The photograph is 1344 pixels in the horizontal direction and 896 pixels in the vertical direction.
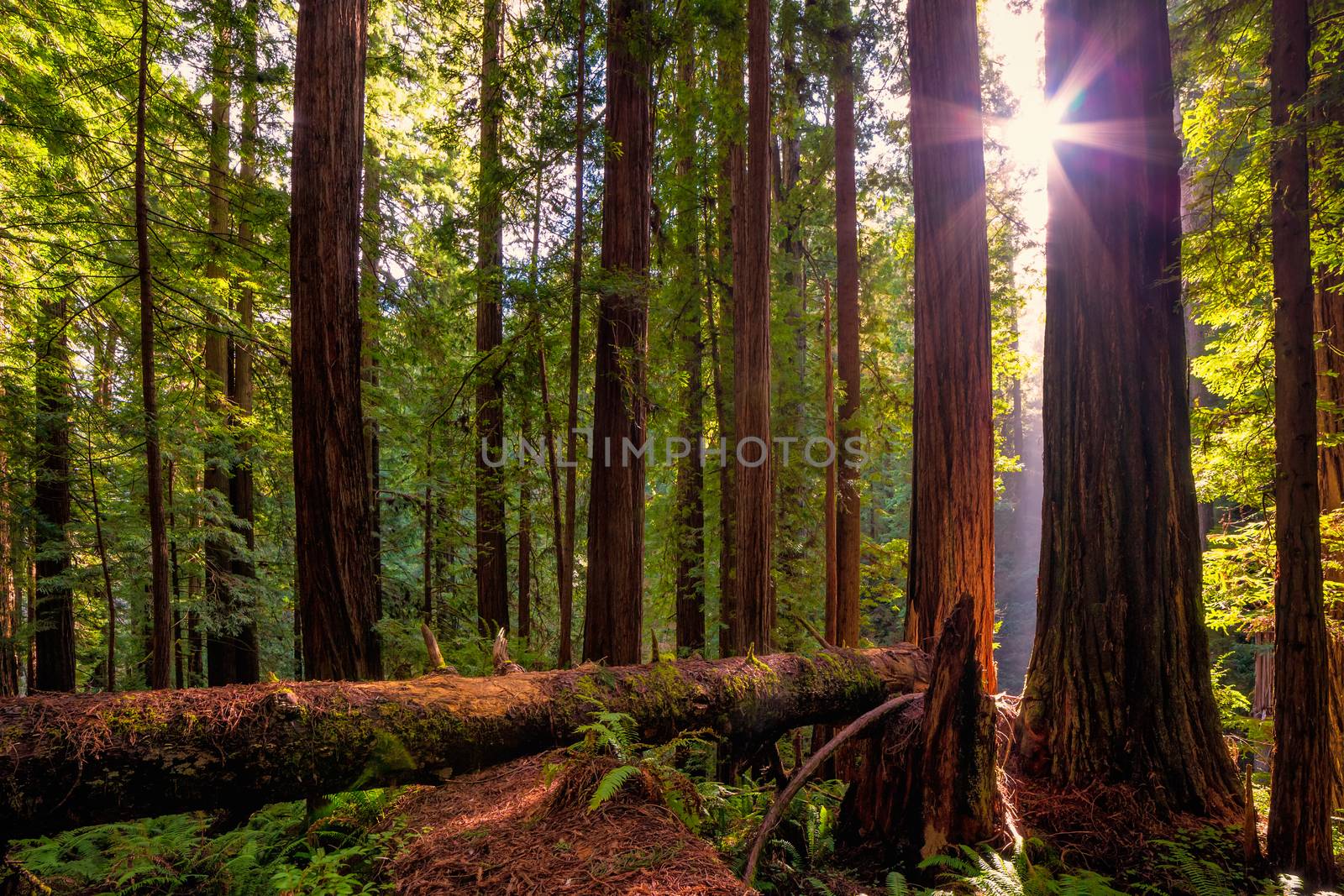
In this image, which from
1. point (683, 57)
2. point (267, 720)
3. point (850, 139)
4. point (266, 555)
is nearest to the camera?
point (267, 720)

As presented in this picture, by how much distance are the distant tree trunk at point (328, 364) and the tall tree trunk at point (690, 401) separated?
5.70 metres

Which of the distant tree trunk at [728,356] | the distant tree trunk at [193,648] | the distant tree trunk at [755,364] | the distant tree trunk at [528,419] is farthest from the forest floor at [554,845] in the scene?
the distant tree trunk at [193,648]

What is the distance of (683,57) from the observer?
881cm

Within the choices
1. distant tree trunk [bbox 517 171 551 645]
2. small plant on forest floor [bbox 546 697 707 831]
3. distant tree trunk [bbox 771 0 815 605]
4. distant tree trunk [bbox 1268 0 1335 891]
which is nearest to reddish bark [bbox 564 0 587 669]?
distant tree trunk [bbox 517 171 551 645]

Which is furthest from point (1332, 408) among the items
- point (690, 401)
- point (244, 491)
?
point (244, 491)

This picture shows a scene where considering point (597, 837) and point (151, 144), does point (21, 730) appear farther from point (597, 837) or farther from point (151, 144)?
point (151, 144)

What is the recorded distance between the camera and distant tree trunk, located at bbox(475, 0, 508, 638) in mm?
6613

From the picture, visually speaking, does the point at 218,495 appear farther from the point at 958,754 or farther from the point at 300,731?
the point at 958,754

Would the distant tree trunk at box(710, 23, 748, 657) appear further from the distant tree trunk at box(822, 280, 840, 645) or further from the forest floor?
the forest floor

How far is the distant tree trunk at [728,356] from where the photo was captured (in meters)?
8.16

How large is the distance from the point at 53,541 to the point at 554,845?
1203 cm

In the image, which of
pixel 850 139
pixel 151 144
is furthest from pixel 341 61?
pixel 850 139

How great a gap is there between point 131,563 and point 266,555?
386cm

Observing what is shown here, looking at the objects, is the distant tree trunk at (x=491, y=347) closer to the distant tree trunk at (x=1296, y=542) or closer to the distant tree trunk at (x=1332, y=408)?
the distant tree trunk at (x=1296, y=542)
